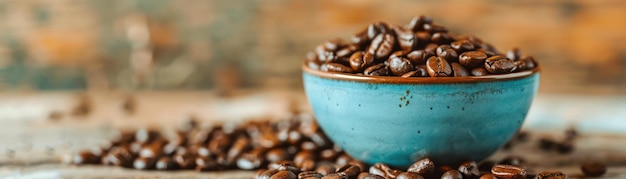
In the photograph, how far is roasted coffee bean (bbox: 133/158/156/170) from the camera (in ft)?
3.74

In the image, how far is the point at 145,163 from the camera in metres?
1.14

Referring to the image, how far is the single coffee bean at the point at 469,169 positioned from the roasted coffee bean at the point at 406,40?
20cm

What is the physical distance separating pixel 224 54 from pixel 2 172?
1128mm

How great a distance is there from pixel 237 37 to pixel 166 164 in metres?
1.08

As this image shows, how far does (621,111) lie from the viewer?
164 centimetres

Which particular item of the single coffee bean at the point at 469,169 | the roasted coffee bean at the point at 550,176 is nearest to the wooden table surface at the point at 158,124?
the roasted coffee bean at the point at 550,176

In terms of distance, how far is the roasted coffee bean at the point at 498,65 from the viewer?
0.93 metres

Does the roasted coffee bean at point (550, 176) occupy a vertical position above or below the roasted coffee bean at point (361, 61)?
below

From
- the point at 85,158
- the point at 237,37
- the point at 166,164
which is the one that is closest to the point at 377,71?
the point at 166,164

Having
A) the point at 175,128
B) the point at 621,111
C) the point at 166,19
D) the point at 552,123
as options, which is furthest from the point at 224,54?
the point at 621,111

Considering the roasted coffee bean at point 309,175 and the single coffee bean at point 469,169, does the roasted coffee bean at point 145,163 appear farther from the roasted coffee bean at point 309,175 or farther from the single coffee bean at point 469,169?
the single coffee bean at point 469,169

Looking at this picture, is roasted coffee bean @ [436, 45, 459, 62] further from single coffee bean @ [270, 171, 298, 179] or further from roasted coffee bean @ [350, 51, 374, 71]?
single coffee bean @ [270, 171, 298, 179]

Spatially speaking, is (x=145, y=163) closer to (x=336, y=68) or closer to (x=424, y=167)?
(x=336, y=68)

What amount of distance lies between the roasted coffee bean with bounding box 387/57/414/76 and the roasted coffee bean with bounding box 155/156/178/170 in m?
0.48
